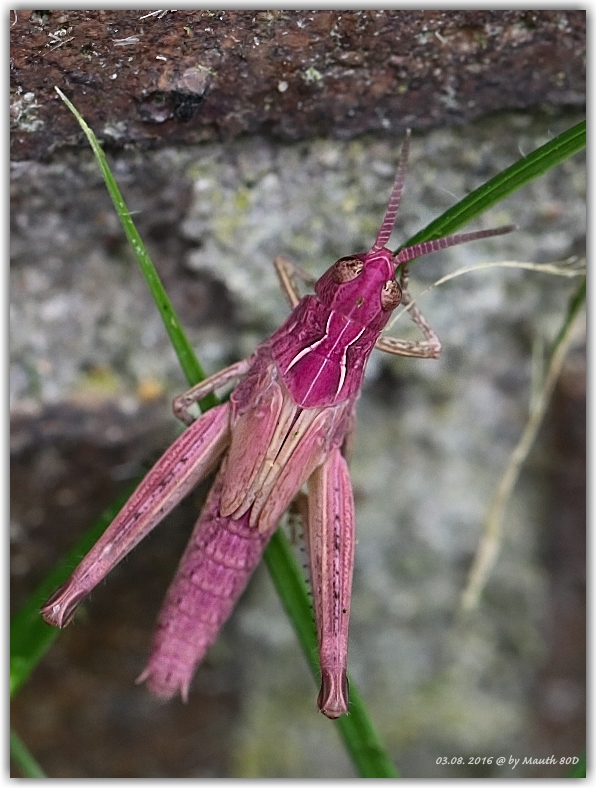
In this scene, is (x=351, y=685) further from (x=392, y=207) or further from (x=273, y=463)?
Answer: (x=392, y=207)

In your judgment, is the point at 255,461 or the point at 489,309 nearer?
the point at 255,461

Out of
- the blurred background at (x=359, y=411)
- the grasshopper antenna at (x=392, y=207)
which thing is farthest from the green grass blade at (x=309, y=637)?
the grasshopper antenna at (x=392, y=207)

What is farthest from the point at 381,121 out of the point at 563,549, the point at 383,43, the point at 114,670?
the point at 114,670

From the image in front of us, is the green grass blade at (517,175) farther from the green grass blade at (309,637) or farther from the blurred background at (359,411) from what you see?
the green grass blade at (309,637)

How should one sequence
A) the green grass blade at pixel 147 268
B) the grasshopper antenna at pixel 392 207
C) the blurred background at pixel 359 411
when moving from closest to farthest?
the green grass blade at pixel 147 268, the grasshopper antenna at pixel 392 207, the blurred background at pixel 359 411

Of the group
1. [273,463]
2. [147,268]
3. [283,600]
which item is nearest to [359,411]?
[273,463]

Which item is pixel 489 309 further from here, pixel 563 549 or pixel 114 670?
pixel 114 670

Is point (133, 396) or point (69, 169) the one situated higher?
point (69, 169)
